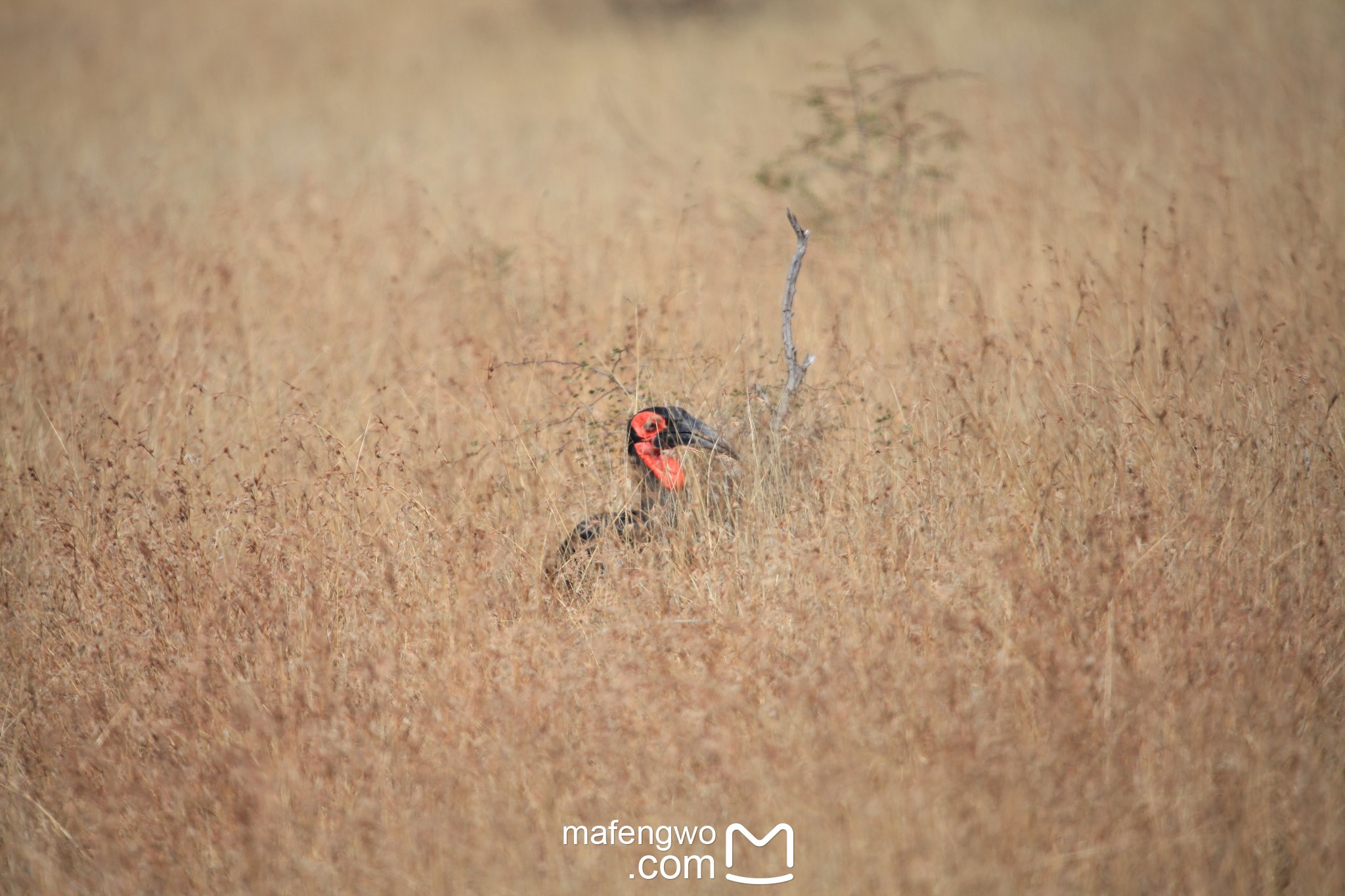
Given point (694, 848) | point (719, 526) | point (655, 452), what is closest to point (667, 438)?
point (655, 452)

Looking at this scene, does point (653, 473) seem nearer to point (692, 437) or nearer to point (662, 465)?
point (662, 465)

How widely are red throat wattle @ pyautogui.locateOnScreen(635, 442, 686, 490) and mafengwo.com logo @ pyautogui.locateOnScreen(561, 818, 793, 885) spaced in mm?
1371

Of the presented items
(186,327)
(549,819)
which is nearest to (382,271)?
(186,327)

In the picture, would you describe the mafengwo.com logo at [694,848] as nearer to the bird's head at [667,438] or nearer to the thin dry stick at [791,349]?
the bird's head at [667,438]

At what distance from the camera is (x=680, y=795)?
8.39 feet

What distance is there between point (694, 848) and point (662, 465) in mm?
1520

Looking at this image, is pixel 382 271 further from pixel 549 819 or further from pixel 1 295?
pixel 549 819

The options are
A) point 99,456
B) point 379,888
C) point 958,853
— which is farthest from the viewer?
point 99,456

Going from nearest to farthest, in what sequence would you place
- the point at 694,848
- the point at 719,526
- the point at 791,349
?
1. the point at 694,848
2. the point at 719,526
3. the point at 791,349

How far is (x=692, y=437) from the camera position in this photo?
353 cm

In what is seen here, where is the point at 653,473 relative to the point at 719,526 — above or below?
above

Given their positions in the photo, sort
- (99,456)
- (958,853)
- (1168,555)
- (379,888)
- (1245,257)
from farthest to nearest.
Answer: (1245,257), (99,456), (1168,555), (379,888), (958,853)

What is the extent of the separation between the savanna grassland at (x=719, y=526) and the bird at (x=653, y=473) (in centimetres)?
15

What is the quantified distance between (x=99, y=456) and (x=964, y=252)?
496 cm
